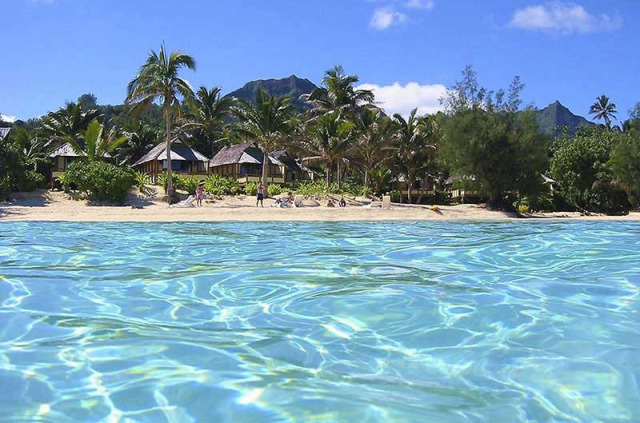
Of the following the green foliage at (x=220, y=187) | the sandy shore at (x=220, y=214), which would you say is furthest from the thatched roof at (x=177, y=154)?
the sandy shore at (x=220, y=214)

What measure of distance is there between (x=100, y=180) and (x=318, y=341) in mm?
29914

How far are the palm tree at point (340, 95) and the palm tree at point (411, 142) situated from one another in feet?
15.2

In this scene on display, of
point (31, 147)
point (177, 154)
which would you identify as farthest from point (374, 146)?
point (31, 147)

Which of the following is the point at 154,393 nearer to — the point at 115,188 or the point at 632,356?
the point at 632,356

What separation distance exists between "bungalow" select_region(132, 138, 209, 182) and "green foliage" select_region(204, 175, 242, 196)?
818 cm

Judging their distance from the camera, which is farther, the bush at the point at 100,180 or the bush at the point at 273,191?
the bush at the point at 273,191

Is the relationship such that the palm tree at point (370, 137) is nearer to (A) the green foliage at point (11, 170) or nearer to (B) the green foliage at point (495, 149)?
(B) the green foliage at point (495, 149)

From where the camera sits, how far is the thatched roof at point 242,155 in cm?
4644

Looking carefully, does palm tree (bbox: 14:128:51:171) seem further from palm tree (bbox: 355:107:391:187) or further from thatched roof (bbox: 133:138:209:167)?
palm tree (bbox: 355:107:391:187)

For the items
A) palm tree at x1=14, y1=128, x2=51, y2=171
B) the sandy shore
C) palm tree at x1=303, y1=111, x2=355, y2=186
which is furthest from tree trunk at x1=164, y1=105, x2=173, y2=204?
palm tree at x1=14, y1=128, x2=51, y2=171

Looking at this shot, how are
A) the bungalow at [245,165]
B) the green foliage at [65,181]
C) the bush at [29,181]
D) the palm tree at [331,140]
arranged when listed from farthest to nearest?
1. the bungalow at [245,165]
2. the palm tree at [331,140]
3. the bush at [29,181]
4. the green foliage at [65,181]

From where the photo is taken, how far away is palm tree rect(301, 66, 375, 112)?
154 ft

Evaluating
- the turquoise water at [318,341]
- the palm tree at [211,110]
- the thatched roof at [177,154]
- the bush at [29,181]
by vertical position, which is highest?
the palm tree at [211,110]

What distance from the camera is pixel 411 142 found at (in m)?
43.5
